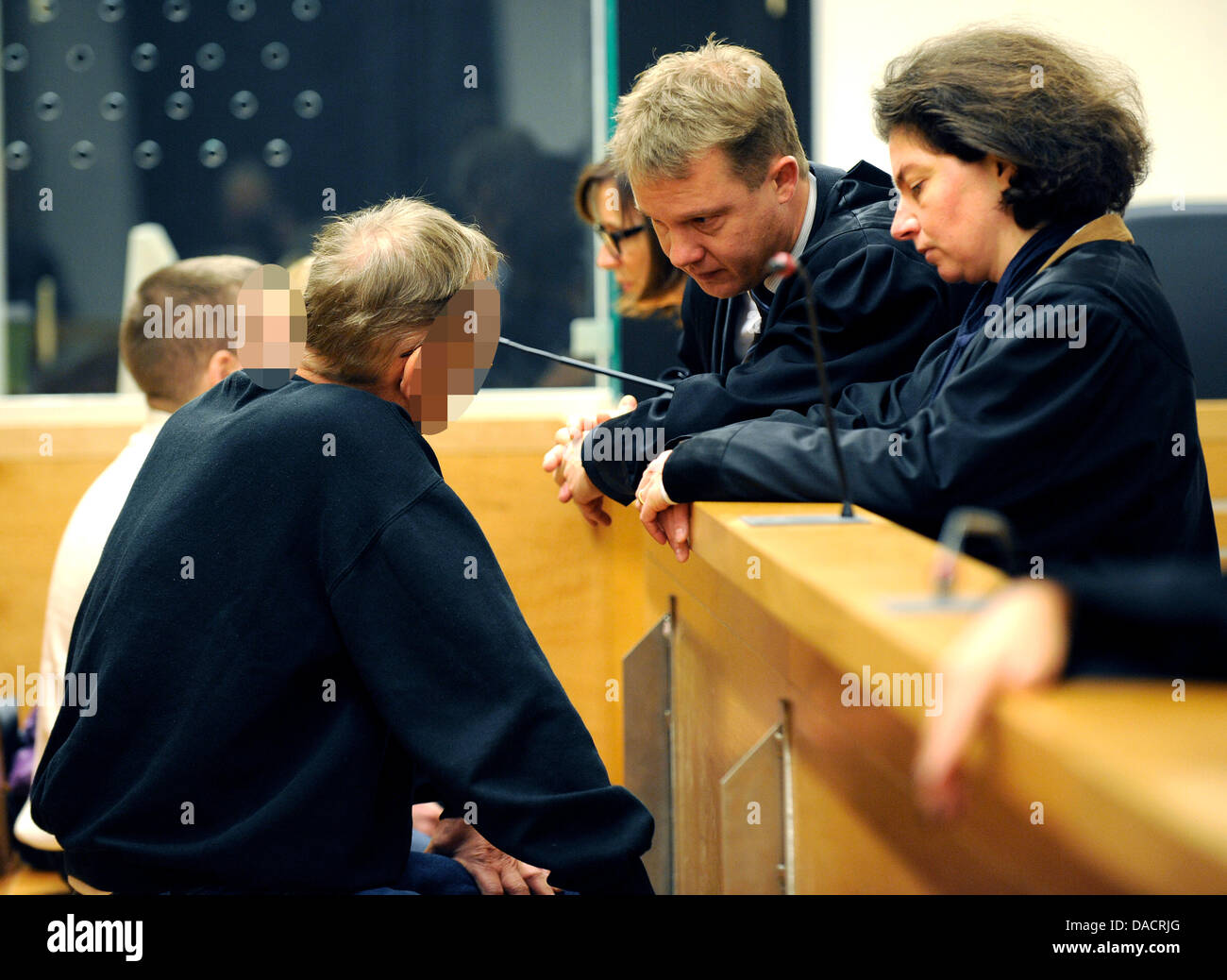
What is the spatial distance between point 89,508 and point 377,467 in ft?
2.90

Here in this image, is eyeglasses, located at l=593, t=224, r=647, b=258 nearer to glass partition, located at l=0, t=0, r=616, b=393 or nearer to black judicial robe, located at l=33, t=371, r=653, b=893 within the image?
glass partition, located at l=0, t=0, r=616, b=393

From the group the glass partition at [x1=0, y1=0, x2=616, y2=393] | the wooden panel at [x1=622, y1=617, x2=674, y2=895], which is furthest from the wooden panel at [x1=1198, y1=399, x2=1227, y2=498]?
the glass partition at [x1=0, y1=0, x2=616, y2=393]

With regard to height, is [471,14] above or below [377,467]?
above

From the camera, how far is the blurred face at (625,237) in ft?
7.80

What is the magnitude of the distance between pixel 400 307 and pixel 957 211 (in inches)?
24.5

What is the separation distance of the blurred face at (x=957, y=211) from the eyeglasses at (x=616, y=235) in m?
1.00

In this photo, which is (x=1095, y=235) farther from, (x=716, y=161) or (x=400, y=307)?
(x=400, y=307)

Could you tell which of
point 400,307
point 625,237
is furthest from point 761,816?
point 625,237

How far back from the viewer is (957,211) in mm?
1380

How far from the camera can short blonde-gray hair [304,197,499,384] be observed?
1.24 m

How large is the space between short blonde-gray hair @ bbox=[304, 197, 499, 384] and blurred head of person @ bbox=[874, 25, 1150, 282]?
0.52 m

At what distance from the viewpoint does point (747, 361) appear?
1708mm

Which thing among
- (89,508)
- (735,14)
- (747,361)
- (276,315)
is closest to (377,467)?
(276,315)
